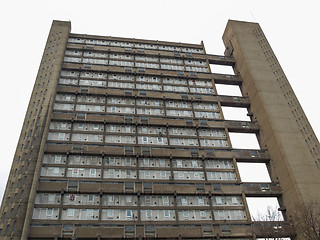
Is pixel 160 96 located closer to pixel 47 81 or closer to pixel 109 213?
pixel 47 81

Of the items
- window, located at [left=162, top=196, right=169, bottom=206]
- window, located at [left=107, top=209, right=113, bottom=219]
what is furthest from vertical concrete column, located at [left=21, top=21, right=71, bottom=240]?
window, located at [left=162, top=196, right=169, bottom=206]

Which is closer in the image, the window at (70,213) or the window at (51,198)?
the window at (70,213)

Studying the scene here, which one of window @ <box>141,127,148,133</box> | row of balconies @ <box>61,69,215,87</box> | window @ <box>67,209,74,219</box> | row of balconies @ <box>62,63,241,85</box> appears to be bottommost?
window @ <box>67,209,74,219</box>

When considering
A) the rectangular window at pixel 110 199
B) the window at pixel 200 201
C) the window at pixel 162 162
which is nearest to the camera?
the rectangular window at pixel 110 199

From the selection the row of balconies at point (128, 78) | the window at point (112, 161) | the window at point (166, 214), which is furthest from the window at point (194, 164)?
the row of balconies at point (128, 78)

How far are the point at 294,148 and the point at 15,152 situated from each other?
4417 cm

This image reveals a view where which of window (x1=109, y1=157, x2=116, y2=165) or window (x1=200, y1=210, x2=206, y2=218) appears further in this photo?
window (x1=109, y1=157, x2=116, y2=165)

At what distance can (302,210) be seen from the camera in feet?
131

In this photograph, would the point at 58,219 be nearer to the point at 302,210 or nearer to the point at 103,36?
the point at 302,210

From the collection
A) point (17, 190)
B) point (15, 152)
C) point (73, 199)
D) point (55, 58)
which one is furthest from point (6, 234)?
point (55, 58)

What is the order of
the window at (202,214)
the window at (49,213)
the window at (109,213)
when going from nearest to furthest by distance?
the window at (49,213) → the window at (109,213) → the window at (202,214)

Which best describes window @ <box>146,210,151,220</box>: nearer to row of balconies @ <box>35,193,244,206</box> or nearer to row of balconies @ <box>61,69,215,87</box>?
row of balconies @ <box>35,193,244,206</box>

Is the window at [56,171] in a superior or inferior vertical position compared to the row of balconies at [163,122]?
inferior

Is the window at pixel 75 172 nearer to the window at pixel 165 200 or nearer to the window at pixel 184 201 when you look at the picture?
the window at pixel 165 200
